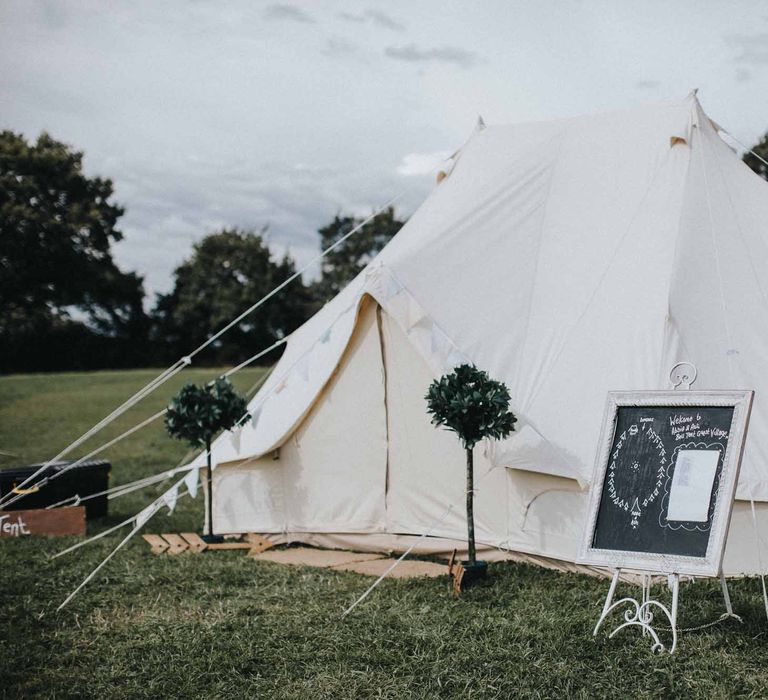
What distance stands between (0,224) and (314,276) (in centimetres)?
1235

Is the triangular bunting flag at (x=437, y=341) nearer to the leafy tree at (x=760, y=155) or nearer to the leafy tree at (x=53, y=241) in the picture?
the leafy tree at (x=760, y=155)

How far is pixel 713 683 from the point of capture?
3354 mm

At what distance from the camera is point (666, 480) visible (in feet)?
13.1

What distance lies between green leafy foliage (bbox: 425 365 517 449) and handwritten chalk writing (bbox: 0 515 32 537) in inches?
144

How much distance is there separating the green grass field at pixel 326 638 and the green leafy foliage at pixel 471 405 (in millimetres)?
914

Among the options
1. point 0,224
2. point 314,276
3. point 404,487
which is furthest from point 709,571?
point 314,276

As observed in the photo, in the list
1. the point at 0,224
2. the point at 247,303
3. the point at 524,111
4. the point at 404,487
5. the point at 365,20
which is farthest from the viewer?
the point at 247,303

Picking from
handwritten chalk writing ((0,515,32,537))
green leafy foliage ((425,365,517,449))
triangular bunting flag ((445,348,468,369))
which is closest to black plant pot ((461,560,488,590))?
green leafy foliage ((425,365,517,449))

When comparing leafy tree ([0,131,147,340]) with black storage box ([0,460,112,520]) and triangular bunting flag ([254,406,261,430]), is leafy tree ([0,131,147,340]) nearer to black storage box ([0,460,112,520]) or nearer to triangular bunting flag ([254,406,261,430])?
black storage box ([0,460,112,520])

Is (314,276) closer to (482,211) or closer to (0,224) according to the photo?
(0,224)

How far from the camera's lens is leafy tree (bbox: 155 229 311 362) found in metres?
28.8

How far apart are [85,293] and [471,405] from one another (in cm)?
2393

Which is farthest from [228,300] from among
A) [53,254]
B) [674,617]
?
[674,617]

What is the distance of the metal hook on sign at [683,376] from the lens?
4.06m
